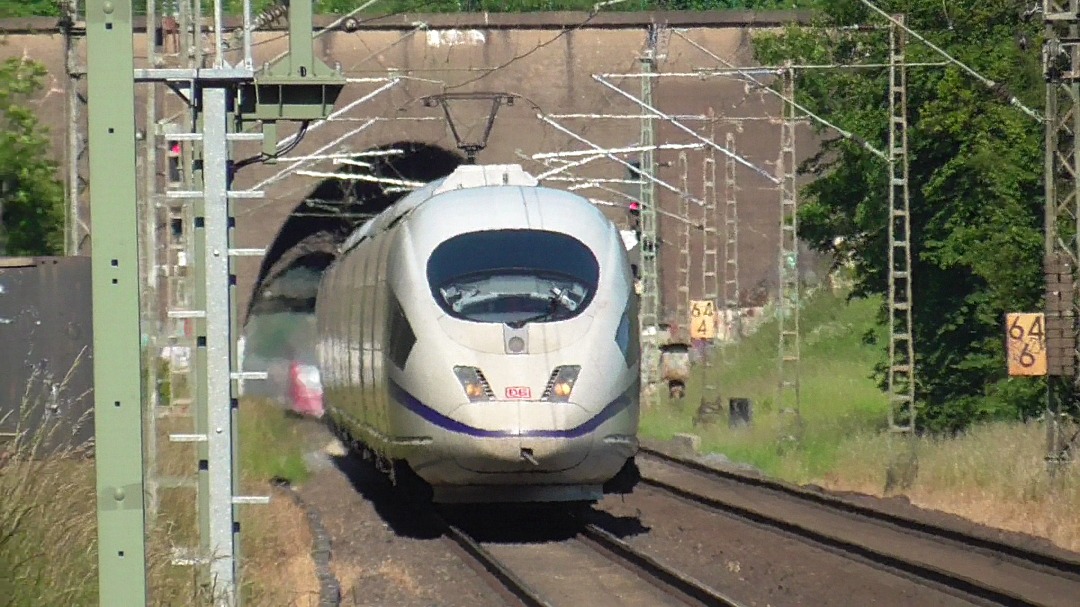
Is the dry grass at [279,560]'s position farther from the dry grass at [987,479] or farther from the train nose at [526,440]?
the dry grass at [987,479]

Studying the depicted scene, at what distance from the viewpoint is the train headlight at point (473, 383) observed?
16.1m

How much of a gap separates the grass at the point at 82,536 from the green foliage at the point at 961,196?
13.5m

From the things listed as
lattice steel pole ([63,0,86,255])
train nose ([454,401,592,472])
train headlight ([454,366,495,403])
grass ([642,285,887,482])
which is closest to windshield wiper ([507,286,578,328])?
train headlight ([454,366,495,403])

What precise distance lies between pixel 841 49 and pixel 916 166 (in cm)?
623

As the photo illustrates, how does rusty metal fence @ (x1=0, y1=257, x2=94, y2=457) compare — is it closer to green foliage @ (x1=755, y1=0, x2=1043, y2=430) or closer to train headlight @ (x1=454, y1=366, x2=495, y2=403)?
train headlight @ (x1=454, y1=366, x2=495, y2=403)

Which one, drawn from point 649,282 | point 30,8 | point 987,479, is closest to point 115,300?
point 987,479

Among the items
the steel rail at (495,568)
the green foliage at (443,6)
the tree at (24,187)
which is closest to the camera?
the steel rail at (495,568)

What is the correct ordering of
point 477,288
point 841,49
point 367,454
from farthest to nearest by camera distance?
point 841,49 < point 367,454 < point 477,288

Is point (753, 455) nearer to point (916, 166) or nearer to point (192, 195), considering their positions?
point (916, 166)

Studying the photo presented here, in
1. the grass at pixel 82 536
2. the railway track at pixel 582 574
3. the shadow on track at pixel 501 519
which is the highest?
the grass at pixel 82 536

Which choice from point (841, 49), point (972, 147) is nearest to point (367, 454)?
point (972, 147)

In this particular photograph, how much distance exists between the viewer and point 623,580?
15.0m

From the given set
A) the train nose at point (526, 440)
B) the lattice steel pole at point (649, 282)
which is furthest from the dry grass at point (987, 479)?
the lattice steel pole at point (649, 282)

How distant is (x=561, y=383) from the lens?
52.7 ft
